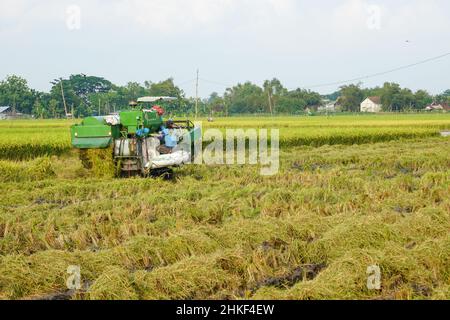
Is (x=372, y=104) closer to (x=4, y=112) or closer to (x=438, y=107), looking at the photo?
(x=438, y=107)

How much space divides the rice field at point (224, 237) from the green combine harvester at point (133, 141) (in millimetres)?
420

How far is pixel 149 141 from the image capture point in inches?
399

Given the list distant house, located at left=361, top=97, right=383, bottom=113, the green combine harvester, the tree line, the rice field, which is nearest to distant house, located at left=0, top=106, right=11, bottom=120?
the tree line

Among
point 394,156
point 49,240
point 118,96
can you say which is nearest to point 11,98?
→ point 118,96

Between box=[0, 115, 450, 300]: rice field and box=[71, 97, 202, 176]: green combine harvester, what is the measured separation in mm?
420

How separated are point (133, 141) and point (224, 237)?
4.72m

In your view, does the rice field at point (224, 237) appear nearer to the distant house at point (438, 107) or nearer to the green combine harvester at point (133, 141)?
the green combine harvester at point (133, 141)

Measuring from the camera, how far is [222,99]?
269ft

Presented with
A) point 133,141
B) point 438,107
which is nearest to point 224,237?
point 133,141

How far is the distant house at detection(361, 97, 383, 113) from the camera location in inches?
3401

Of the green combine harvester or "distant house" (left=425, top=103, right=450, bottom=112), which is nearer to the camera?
the green combine harvester

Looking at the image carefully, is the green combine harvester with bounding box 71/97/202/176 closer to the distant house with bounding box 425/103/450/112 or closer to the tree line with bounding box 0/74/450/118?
the tree line with bounding box 0/74/450/118
